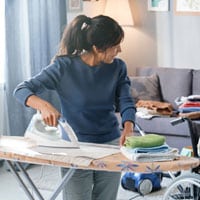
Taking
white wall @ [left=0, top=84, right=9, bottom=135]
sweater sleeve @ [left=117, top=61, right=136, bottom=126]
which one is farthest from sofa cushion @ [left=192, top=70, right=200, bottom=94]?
sweater sleeve @ [left=117, top=61, right=136, bottom=126]

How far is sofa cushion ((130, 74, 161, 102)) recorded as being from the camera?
15.4 ft

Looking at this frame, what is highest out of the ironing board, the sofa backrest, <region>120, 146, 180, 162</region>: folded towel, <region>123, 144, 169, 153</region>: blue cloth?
<region>123, 144, 169, 153</region>: blue cloth

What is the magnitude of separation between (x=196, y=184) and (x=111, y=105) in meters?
0.77

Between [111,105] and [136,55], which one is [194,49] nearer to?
[136,55]

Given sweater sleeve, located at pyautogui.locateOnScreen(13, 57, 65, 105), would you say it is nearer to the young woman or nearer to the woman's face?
the young woman

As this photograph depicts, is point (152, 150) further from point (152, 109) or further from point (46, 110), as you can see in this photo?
point (152, 109)

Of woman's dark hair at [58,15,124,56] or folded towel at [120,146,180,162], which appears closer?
folded towel at [120,146,180,162]

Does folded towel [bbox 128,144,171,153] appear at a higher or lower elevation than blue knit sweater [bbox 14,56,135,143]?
lower

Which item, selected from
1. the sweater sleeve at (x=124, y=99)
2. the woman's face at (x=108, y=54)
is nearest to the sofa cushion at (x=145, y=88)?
the sweater sleeve at (x=124, y=99)

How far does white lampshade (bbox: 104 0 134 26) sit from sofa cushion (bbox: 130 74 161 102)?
2.27 ft

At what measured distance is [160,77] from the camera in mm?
4852

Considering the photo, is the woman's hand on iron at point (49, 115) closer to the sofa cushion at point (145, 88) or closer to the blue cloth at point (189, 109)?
the blue cloth at point (189, 109)

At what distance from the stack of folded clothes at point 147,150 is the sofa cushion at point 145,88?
2.67 metres

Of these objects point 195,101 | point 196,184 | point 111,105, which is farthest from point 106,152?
point 195,101
